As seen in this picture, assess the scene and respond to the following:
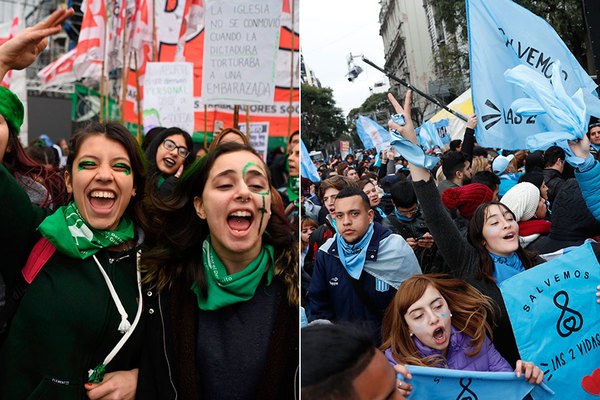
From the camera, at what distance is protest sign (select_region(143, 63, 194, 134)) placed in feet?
19.5

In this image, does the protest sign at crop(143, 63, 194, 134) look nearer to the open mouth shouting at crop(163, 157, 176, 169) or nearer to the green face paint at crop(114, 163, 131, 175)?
the open mouth shouting at crop(163, 157, 176, 169)

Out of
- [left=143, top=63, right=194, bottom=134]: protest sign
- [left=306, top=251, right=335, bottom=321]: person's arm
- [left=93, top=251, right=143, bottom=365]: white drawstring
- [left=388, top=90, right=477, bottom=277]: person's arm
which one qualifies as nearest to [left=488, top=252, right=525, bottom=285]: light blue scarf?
[left=388, top=90, right=477, bottom=277]: person's arm

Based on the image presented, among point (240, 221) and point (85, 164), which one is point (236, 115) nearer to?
point (85, 164)

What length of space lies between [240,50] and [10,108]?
12.4 ft

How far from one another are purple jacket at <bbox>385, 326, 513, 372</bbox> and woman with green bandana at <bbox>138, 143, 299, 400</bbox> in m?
0.71

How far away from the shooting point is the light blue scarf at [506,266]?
2.60 meters

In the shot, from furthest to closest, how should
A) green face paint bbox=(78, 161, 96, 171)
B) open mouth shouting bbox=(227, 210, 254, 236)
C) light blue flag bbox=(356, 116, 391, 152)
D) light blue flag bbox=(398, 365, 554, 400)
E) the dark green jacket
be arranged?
light blue flag bbox=(356, 116, 391, 152) → light blue flag bbox=(398, 365, 554, 400) → green face paint bbox=(78, 161, 96, 171) → open mouth shouting bbox=(227, 210, 254, 236) → the dark green jacket

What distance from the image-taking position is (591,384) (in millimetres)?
2395

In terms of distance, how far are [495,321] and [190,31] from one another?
6.01m

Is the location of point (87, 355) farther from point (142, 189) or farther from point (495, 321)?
point (495, 321)

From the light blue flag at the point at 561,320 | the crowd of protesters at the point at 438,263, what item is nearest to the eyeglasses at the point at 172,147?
the crowd of protesters at the point at 438,263

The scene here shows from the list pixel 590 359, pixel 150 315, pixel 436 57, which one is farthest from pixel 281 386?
pixel 436 57

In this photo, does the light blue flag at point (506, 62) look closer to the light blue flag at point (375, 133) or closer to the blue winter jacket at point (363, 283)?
the blue winter jacket at point (363, 283)

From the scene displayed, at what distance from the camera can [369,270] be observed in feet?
9.41
